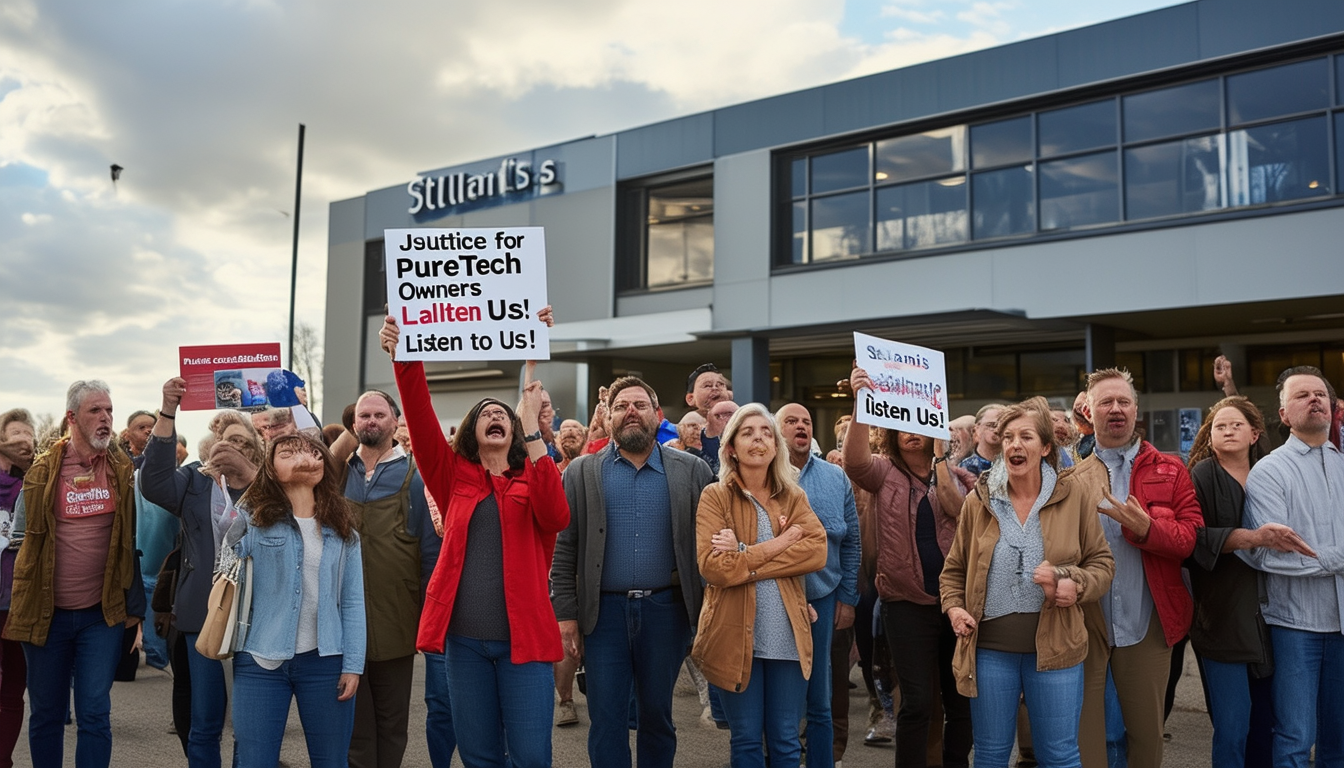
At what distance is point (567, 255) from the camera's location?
23.3 m

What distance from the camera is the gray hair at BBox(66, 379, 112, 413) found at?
5656mm

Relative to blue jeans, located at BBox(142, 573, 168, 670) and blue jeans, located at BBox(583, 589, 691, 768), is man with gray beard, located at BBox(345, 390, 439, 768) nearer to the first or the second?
blue jeans, located at BBox(583, 589, 691, 768)

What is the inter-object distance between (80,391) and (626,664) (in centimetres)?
318

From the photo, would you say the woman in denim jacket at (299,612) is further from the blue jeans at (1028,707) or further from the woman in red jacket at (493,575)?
the blue jeans at (1028,707)

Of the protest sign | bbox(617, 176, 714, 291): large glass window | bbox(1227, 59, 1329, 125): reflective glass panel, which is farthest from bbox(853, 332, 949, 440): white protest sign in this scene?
bbox(617, 176, 714, 291): large glass window

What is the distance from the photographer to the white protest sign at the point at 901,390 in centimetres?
591

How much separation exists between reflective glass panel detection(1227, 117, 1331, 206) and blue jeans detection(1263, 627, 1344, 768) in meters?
11.8

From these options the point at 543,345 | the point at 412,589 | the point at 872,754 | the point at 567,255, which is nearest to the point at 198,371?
the point at 412,589

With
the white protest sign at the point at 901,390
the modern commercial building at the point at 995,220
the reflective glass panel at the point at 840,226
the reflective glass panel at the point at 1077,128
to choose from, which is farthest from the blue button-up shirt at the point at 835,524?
the reflective glass panel at the point at 840,226

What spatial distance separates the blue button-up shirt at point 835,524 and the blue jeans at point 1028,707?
3.62ft

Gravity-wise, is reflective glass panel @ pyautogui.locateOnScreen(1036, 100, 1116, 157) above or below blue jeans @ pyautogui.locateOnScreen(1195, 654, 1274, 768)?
above

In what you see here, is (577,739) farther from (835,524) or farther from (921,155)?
(921,155)

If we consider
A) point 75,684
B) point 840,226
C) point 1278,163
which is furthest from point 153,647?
point 1278,163

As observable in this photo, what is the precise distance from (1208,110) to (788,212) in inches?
284
